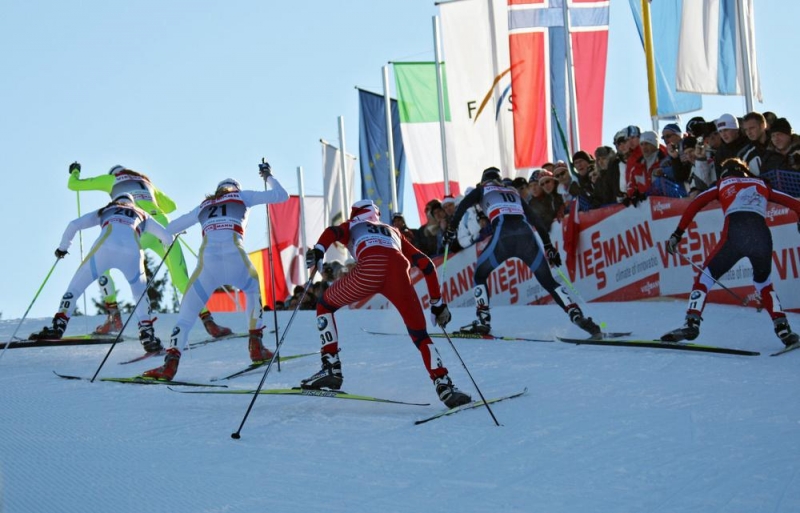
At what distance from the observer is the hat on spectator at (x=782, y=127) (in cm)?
1030

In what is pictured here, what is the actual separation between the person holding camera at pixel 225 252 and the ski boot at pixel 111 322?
2.96 meters

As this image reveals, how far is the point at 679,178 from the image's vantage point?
11.8m

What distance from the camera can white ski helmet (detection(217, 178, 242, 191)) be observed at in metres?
9.93

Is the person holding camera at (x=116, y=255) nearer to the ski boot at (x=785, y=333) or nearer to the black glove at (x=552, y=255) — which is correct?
the black glove at (x=552, y=255)

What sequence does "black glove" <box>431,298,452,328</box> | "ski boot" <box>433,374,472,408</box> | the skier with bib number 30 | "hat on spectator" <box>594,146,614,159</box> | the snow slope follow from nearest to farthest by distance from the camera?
1. the snow slope
2. "ski boot" <box>433,374,472,408</box>
3. "black glove" <box>431,298,452,328</box>
4. the skier with bib number 30
5. "hat on spectator" <box>594,146,614,159</box>

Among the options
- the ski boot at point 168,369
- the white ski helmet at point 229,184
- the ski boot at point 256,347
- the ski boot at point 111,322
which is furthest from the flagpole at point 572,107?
the ski boot at point 168,369

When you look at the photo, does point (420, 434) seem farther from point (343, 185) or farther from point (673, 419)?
point (343, 185)

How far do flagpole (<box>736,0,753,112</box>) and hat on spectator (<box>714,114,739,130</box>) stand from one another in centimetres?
317

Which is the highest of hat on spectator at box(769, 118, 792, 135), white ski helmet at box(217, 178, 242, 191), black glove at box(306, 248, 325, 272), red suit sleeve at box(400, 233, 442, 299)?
hat on spectator at box(769, 118, 792, 135)

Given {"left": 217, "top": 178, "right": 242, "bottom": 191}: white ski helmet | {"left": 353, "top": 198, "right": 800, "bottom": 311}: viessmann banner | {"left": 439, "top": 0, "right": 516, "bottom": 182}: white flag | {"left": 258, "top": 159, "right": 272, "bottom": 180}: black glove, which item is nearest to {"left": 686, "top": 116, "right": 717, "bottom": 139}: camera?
{"left": 353, "top": 198, "right": 800, "bottom": 311}: viessmann banner

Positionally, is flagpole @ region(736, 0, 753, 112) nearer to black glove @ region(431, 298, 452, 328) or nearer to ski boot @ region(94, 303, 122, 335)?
black glove @ region(431, 298, 452, 328)

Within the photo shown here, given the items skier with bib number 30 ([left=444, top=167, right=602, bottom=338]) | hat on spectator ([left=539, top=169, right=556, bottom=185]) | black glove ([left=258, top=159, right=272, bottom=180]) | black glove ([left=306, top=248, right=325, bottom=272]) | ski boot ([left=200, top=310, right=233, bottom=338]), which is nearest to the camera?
black glove ([left=306, top=248, right=325, bottom=272])

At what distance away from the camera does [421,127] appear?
935 inches

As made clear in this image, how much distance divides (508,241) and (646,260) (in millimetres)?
2639
